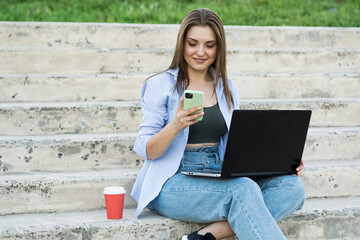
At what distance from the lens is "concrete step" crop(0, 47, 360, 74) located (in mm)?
3963

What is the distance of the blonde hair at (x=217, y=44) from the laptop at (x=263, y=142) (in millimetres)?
414

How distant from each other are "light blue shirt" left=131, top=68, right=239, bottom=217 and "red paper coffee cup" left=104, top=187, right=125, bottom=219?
10 centimetres

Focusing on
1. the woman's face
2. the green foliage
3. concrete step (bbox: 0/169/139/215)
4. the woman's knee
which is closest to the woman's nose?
the woman's face

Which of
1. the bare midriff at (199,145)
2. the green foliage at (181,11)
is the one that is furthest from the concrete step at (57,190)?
the green foliage at (181,11)

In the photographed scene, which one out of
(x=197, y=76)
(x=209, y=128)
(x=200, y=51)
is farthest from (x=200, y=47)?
(x=209, y=128)

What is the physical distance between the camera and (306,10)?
6.12m

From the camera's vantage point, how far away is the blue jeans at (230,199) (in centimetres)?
247

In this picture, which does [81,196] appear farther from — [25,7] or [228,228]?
[25,7]

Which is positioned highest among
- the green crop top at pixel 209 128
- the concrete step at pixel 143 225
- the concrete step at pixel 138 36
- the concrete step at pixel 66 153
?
the concrete step at pixel 138 36

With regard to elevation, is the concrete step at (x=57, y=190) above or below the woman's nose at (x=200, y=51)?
below

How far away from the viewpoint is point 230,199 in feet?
8.39

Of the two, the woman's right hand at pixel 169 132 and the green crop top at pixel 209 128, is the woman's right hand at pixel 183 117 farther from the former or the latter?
the green crop top at pixel 209 128

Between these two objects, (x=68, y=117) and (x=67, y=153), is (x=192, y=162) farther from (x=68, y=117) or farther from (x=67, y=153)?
(x=68, y=117)

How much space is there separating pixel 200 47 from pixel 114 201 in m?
0.89
